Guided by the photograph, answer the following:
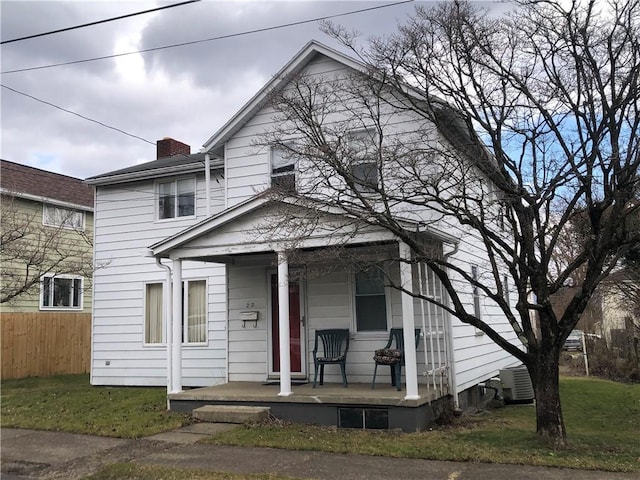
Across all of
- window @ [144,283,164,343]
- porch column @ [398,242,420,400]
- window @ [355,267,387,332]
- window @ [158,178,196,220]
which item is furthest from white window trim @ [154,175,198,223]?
porch column @ [398,242,420,400]

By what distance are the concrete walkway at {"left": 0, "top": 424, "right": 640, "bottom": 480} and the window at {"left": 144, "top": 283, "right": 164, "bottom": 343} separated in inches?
229

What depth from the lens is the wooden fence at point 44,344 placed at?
17.7m

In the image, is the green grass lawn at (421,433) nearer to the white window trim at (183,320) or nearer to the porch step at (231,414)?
the porch step at (231,414)

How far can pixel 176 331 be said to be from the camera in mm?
11078

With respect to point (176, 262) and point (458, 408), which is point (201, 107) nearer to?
point (176, 262)

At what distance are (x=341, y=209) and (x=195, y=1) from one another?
3735mm

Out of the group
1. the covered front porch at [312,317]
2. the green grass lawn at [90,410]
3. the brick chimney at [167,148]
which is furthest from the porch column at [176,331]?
the brick chimney at [167,148]

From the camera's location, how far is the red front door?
38.2ft

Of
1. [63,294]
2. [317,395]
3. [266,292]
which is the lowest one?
[317,395]

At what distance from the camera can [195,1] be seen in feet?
27.6

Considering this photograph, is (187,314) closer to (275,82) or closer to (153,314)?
(153,314)

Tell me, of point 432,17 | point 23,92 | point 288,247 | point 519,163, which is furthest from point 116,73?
point 519,163

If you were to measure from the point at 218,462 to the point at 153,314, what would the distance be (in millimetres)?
8394

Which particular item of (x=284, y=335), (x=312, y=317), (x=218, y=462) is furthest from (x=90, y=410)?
(x=218, y=462)
